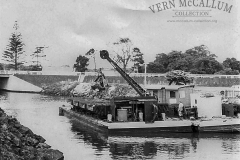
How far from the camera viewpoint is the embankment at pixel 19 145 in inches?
606

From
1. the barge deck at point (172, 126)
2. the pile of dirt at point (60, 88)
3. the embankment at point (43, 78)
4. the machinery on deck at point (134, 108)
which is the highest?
the embankment at point (43, 78)

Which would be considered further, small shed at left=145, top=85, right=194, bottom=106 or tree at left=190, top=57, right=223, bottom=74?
tree at left=190, top=57, right=223, bottom=74

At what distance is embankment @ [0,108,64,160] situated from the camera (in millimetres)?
15387

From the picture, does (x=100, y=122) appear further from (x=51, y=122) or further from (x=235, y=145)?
(x=235, y=145)

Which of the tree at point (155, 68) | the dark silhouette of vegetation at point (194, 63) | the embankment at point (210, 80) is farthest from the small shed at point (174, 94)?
the tree at point (155, 68)

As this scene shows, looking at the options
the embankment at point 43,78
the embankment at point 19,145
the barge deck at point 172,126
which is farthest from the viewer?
the embankment at point 43,78

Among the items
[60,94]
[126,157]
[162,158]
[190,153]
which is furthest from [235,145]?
[60,94]

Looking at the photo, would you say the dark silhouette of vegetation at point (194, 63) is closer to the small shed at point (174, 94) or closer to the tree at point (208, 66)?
the tree at point (208, 66)

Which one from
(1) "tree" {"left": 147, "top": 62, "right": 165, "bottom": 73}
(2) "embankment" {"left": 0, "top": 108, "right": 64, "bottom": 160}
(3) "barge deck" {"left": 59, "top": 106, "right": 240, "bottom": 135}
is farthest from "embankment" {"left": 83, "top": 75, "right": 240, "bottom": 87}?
(2) "embankment" {"left": 0, "top": 108, "right": 64, "bottom": 160}

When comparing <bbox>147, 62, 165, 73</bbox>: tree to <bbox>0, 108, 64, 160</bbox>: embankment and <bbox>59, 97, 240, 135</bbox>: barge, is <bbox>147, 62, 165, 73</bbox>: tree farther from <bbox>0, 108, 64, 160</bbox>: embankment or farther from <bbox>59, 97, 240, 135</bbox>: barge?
<bbox>0, 108, 64, 160</bbox>: embankment

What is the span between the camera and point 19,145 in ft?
54.0

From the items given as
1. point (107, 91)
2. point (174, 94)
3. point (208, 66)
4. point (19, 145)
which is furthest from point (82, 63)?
point (19, 145)

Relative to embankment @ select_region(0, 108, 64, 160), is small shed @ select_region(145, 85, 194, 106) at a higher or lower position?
higher

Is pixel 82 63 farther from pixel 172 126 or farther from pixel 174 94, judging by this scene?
pixel 172 126
